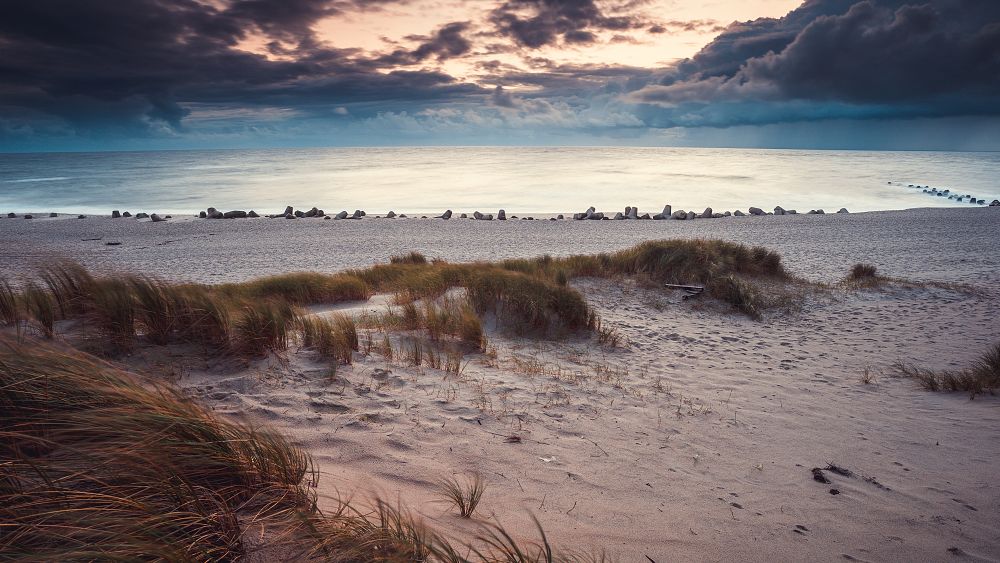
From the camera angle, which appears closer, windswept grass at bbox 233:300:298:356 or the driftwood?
windswept grass at bbox 233:300:298:356

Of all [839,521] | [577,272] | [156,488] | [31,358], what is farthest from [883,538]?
[577,272]

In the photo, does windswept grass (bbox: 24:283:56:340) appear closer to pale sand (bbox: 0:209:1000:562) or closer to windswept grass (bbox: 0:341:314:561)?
pale sand (bbox: 0:209:1000:562)

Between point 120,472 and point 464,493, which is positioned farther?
point 464,493

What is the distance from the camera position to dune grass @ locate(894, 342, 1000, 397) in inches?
213

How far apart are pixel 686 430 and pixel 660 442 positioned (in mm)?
411

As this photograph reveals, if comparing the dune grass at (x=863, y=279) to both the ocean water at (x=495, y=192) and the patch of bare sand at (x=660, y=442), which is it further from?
the ocean water at (x=495, y=192)

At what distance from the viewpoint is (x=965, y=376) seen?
5.62 meters

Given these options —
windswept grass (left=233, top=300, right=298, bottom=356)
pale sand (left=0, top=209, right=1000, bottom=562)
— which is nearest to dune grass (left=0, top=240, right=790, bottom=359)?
windswept grass (left=233, top=300, right=298, bottom=356)

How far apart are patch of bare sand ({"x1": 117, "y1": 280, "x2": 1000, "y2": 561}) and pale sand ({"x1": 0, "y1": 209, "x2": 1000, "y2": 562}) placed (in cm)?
2

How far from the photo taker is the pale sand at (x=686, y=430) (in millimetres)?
3027

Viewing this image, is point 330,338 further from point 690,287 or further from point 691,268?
point 691,268

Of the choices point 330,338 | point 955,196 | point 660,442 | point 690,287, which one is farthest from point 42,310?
point 955,196

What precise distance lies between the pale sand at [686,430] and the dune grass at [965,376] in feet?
0.56

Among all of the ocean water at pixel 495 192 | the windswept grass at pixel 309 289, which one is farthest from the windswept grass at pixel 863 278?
the ocean water at pixel 495 192
